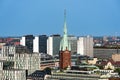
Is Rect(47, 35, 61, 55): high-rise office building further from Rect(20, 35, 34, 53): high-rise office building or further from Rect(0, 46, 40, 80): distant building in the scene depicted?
Rect(0, 46, 40, 80): distant building

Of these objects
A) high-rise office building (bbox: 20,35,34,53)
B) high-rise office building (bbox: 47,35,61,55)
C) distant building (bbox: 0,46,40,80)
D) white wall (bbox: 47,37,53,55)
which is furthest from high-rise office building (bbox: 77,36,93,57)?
distant building (bbox: 0,46,40,80)

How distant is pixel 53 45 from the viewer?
4550 cm

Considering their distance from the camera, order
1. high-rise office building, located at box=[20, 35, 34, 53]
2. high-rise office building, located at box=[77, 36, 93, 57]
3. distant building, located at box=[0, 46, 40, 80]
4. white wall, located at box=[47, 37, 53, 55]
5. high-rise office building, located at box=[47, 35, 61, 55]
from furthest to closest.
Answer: high-rise office building, located at box=[77, 36, 93, 57]
high-rise office building, located at box=[20, 35, 34, 53]
white wall, located at box=[47, 37, 53, 55]
high-rise office building, located at box=[47, 35, 61, 55]
distant building, located at box=[0, 46, 40, 80]

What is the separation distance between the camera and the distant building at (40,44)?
47.0 meters

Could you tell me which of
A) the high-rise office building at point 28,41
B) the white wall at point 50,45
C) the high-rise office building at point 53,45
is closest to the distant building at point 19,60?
the high-rise office building at point 53,45

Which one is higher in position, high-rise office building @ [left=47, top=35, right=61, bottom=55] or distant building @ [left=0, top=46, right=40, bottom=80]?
high-rise office building @ [left=47, top=35, right=61, bottom=55]

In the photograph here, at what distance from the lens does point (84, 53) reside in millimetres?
48469

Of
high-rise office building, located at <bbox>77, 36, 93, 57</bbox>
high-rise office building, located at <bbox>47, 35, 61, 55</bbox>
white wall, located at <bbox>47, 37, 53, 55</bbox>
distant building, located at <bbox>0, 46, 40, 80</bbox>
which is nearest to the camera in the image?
distant building, located at <bbox>0, 46, 40, 80</bbox>

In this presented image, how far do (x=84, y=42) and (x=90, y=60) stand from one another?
10889 mm

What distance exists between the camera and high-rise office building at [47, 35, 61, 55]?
45759 mm

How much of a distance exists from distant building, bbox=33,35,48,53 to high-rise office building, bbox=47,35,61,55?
27.4 inches

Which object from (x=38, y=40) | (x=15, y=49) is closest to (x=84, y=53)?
(x=38, y=40)

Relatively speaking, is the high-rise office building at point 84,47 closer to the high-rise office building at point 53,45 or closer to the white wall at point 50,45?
the high-rise office building at point 53,45

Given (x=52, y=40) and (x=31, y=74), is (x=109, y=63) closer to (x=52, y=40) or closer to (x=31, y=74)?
(x=31, y=74)
